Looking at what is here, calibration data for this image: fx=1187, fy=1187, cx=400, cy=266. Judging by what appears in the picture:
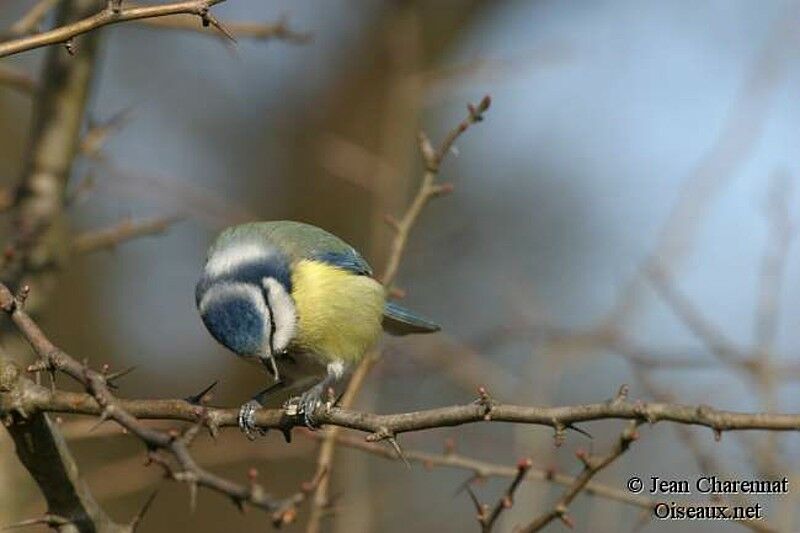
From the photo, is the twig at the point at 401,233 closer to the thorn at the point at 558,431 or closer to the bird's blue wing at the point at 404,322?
the bird's blue wing at the point at 404,322

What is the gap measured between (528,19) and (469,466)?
5053 millimetres

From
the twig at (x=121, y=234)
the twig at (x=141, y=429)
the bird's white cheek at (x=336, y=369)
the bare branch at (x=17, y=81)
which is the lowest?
the twig at (x=141, y=429)

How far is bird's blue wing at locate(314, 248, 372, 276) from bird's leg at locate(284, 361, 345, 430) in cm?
32

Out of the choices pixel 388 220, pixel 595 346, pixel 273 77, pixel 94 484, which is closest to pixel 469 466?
pixel 388 220

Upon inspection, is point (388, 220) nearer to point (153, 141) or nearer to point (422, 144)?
point (422, 144)

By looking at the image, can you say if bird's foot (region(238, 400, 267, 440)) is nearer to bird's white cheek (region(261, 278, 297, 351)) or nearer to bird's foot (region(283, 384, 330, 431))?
bird's foot (region(283, 384, 330, 431))

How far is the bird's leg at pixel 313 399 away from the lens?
233cm

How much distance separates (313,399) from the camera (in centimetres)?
272

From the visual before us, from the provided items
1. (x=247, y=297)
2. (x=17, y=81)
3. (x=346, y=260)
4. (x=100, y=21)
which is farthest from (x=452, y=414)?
(x=17, y=81)

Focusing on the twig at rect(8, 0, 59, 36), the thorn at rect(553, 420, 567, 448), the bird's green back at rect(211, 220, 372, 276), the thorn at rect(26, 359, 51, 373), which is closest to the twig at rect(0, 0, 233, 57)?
the thorn at rect(26, 359, 51, 373)

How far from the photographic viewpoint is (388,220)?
309cm

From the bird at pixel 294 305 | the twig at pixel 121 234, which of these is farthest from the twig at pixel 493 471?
the twig at pixel 121 234

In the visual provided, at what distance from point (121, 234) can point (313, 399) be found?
1.13 m

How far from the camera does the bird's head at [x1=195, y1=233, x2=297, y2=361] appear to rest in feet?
9.50
